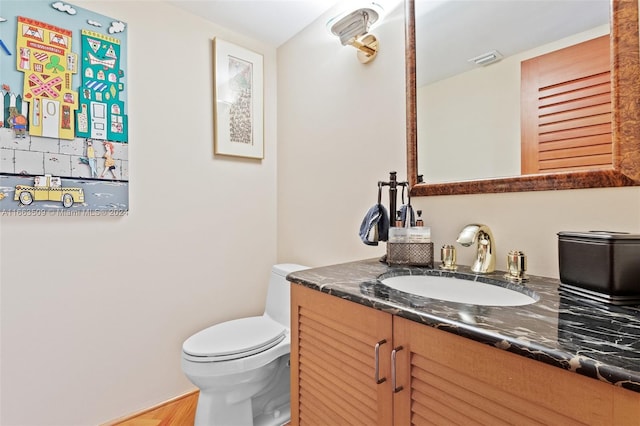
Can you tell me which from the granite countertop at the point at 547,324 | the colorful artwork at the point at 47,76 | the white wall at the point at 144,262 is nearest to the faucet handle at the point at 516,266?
the granite countertop at the point at 547,324

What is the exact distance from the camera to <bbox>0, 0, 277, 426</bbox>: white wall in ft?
4.81

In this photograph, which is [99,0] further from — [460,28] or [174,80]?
[460,28]

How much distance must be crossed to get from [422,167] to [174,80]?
1.46 m

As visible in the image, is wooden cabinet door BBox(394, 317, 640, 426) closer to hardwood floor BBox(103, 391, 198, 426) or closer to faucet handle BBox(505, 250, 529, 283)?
faucet handle BBox(505, 250, 529, 283)

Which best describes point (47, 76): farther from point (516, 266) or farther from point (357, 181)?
point (516, 266)

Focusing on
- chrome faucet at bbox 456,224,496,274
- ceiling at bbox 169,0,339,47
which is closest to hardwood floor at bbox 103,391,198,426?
chrome faucet at bbox 456,224,496,274

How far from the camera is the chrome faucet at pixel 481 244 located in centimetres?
110

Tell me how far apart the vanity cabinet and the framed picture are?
1287mm

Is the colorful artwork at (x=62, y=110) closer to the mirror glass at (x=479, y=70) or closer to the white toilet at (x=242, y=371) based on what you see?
the white toilet at (x=242, y=371)

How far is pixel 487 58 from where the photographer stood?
117 cm

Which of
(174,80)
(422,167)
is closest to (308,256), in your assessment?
(422,167)

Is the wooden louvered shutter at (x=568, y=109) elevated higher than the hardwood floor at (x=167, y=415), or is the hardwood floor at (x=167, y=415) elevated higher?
the wooden louvered shutter at (x=568, y=109)

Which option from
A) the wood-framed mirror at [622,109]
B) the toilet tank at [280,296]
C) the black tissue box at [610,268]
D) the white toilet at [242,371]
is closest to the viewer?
the black tissue box at [610,268]

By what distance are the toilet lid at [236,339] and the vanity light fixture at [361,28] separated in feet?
4.72
